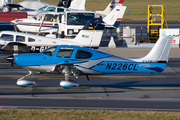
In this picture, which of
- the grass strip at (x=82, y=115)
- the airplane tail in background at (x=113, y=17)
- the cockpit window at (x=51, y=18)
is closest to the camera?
the grass strip at (x=82, y=115)

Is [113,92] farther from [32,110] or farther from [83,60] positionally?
[32,110]

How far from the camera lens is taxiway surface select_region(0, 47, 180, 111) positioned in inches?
434

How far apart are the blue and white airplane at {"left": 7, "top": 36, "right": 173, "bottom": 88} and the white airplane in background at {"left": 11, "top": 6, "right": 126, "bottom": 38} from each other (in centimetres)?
1399

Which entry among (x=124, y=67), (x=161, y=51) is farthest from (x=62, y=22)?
(x=161, y=51)

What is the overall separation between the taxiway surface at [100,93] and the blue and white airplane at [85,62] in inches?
26.8

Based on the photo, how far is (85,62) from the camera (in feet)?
44.0

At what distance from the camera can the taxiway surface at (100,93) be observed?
1102 centimetres

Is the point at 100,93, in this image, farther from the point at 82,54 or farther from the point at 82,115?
the point at 82,115

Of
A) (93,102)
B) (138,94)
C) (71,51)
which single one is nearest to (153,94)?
(138,94)

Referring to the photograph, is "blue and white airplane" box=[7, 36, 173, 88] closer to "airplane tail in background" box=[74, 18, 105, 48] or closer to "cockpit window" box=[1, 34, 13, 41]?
"airplane tail in background" box=[74, 18, 105, 48]

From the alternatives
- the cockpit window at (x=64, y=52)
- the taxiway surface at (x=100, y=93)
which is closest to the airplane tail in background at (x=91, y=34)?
the taxiway surface at (x=100, y=93)

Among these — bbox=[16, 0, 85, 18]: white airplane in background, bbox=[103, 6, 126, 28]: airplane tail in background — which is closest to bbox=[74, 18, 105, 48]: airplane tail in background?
bbox=[103, 6, 126, 28]: airplane tail in background

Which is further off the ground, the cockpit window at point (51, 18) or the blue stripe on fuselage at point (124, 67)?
the cockpit window at point (51, 18)

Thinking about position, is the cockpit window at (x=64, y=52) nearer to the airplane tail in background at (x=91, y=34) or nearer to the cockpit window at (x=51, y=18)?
the airplane tail in background at (x=91, y=34)
